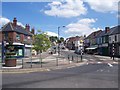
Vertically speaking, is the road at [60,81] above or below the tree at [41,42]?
below

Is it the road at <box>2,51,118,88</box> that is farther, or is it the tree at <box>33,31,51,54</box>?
the tree at <box>33,31,51,54</box>

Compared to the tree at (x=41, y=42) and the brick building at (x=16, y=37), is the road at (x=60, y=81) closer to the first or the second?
the tree at (x=41, y=42)

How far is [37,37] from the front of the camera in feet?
129

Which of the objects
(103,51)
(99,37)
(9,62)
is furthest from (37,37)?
(99,37)

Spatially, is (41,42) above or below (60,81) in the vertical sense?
above

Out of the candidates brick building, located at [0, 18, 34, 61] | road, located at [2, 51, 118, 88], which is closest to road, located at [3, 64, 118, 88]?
road, located at [2, 51, 118, 88]

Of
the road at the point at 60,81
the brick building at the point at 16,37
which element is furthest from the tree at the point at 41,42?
the road at the point at 60,81

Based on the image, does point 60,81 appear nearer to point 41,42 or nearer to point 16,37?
point 41,42

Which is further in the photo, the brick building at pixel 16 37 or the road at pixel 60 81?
the brick building at pixel 16 37

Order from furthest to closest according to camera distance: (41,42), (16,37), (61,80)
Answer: (16,37), (41,42), (61,80)

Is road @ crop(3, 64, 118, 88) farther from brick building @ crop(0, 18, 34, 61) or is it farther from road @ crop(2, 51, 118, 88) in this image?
brick building @ crop(0, 18, 34, 61)

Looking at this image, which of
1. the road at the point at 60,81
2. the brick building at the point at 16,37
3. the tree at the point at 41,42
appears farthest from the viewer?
the brick building at the point at 16,37

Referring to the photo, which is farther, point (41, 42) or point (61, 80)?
point (41, 42)

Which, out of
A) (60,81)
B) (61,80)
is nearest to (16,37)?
(61,80)
